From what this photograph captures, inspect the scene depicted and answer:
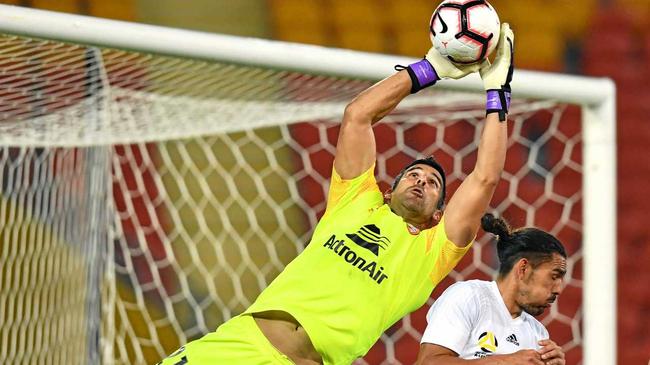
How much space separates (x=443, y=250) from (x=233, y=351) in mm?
685

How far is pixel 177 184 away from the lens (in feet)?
20.2

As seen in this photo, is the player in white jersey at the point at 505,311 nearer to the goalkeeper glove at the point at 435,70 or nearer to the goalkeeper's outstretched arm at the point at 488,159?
the goalkeeper's outstretched arm at the point at 488,159

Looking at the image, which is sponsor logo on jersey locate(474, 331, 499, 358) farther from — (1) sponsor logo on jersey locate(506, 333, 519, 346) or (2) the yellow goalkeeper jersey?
(2) the yellow goalkeeper jersey

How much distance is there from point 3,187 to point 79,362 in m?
0.82

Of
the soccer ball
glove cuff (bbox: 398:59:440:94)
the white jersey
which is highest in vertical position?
the soccer ball

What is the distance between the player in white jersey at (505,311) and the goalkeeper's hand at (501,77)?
373mm

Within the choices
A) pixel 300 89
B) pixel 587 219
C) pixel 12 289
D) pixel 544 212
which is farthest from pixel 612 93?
pixel 12 289

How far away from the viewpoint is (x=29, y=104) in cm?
446

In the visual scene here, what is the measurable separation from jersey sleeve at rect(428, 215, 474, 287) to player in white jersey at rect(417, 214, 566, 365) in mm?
118

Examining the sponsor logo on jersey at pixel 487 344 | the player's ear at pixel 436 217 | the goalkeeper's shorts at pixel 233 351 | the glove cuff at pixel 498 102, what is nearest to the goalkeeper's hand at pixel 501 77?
the glove cuff at pixel 498 102

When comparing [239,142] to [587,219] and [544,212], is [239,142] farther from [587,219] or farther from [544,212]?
[587,219]

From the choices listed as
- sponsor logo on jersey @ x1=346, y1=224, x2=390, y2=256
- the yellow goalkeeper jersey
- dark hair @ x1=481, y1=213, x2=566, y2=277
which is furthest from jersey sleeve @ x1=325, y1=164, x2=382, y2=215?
dark hair @ x1=481, y1=213, x2=566, y2=277

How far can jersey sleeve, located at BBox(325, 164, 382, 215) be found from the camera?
11.7ft

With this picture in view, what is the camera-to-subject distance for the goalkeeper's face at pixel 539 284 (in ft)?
11.1
